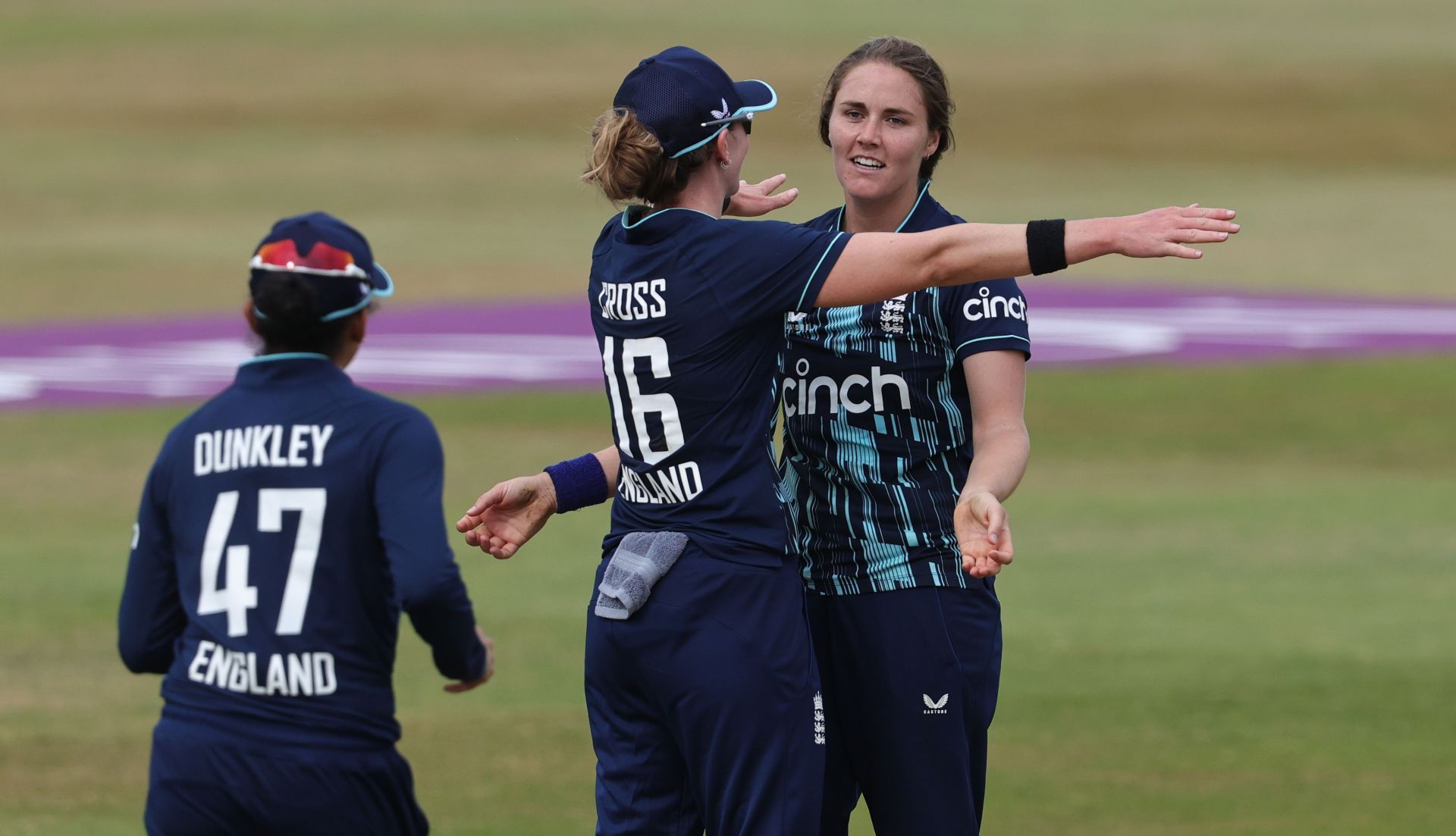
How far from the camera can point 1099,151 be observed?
1523 inches

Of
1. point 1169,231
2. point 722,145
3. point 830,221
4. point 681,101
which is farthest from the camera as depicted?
point 830,221

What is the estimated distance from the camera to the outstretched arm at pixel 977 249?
14.1 ft

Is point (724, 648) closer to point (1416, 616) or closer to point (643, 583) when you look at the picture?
point (643, 583)

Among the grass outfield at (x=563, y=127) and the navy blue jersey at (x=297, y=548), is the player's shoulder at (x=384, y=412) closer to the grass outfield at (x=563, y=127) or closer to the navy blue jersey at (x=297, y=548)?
the navy blue jersey at (x=297, y=548)

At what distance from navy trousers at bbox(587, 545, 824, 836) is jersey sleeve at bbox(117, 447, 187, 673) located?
997 millimetres

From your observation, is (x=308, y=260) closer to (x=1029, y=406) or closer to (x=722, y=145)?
(x=722, y=145)

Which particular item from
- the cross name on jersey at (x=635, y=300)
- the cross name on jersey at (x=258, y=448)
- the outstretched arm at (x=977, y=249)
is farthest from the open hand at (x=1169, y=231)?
the cross name on jersey at (x=258, y=448)

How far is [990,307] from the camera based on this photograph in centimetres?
491

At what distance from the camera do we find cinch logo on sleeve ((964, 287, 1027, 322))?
4.90 m

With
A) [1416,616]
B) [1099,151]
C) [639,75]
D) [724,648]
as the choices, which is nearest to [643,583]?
[724,648]

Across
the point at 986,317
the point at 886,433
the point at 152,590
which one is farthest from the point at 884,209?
the point at 152,590

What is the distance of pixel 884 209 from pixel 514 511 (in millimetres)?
1158

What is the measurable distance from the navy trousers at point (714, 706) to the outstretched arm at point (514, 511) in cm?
49

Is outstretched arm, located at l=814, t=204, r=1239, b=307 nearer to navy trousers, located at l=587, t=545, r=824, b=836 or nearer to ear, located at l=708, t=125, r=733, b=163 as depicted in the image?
ear, located at l=708, t=125, r=733, b=163
